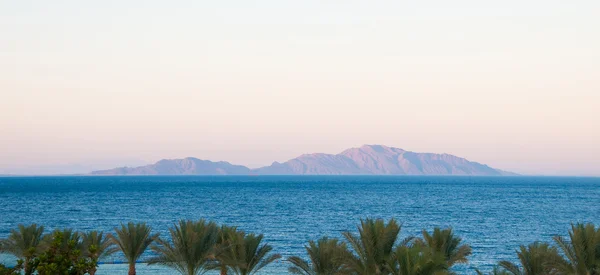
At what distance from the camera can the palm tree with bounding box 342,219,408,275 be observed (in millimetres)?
29922

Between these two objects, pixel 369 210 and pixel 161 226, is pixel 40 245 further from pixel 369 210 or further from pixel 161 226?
pixel 369 210

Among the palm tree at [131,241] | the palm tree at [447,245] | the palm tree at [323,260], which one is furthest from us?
the palm tree at [131,241]

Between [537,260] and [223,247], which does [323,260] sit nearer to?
[223,247]

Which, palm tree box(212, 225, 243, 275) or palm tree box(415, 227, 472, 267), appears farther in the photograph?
palm tree box(415, 227, 472, 267)

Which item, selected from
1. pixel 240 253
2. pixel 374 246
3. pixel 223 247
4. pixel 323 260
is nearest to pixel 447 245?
pixel 374 246

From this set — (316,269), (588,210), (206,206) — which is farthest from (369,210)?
(316,269)

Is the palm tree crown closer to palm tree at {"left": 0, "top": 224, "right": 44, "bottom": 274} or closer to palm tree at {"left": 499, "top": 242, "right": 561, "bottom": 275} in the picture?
palm tree at {"left": 499, "top": 242, "right": 561, "bottom": 275}

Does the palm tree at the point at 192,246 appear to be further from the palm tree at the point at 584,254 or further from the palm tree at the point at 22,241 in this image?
the palm tree at the point at 584,254

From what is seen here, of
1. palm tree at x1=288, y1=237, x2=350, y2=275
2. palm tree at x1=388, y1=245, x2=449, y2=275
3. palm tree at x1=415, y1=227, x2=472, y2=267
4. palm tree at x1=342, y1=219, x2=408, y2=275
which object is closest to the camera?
palm tree at x1=388, y1=245, x2=449, y2=275

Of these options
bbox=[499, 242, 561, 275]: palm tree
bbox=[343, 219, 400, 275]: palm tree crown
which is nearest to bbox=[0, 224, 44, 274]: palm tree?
bbox=[343, 219, 400, 275]: palm tree crown

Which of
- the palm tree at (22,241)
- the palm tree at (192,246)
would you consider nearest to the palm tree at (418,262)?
the palm tree at (192,246)

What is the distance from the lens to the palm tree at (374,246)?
2992 centimetres

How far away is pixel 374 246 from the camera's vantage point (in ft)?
98.8

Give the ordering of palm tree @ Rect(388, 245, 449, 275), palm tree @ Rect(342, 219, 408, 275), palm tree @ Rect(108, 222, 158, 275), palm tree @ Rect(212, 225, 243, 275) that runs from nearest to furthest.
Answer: palm tree @ Rect(388, 245, 449, 275) → palm tree @ Rect(342, 219, 408, 275) → palm tree @ Rect(212, 225, 243, 275) → palm tree @ Rect(108, 222, 158, 275)
